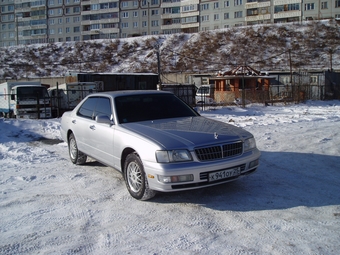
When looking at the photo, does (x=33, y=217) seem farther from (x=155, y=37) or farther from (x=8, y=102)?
(x=155, y=37)

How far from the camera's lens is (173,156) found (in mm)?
4441

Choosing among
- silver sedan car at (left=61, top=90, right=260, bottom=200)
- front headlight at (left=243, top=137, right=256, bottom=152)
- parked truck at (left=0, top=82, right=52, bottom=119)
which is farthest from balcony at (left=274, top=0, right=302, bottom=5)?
front headlight at (left=243, top=137, right=256, bottom=152)

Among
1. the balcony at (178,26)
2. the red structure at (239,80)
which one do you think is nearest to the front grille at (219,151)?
the red structure at (239,80)

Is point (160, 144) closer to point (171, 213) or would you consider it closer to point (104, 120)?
point (171, 213)

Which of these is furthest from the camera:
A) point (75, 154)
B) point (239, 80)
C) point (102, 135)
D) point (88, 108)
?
point (239, 80)

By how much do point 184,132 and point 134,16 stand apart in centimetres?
8067

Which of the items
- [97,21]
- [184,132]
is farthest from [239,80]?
[97,21]

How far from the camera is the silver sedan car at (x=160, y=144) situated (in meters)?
4.44

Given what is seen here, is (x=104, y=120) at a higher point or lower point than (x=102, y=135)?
higher

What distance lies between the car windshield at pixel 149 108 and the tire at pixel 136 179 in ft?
2.74

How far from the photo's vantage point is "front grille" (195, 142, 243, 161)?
14.8 feet

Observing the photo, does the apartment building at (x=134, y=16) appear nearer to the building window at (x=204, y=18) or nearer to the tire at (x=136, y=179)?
the building window at (x=204, y=18)

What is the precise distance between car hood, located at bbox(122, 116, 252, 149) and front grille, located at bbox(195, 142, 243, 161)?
0.22 feet

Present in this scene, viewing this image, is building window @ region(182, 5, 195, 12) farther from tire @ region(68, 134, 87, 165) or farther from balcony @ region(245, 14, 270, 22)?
tire @ region(68, 134, 87, 165)
